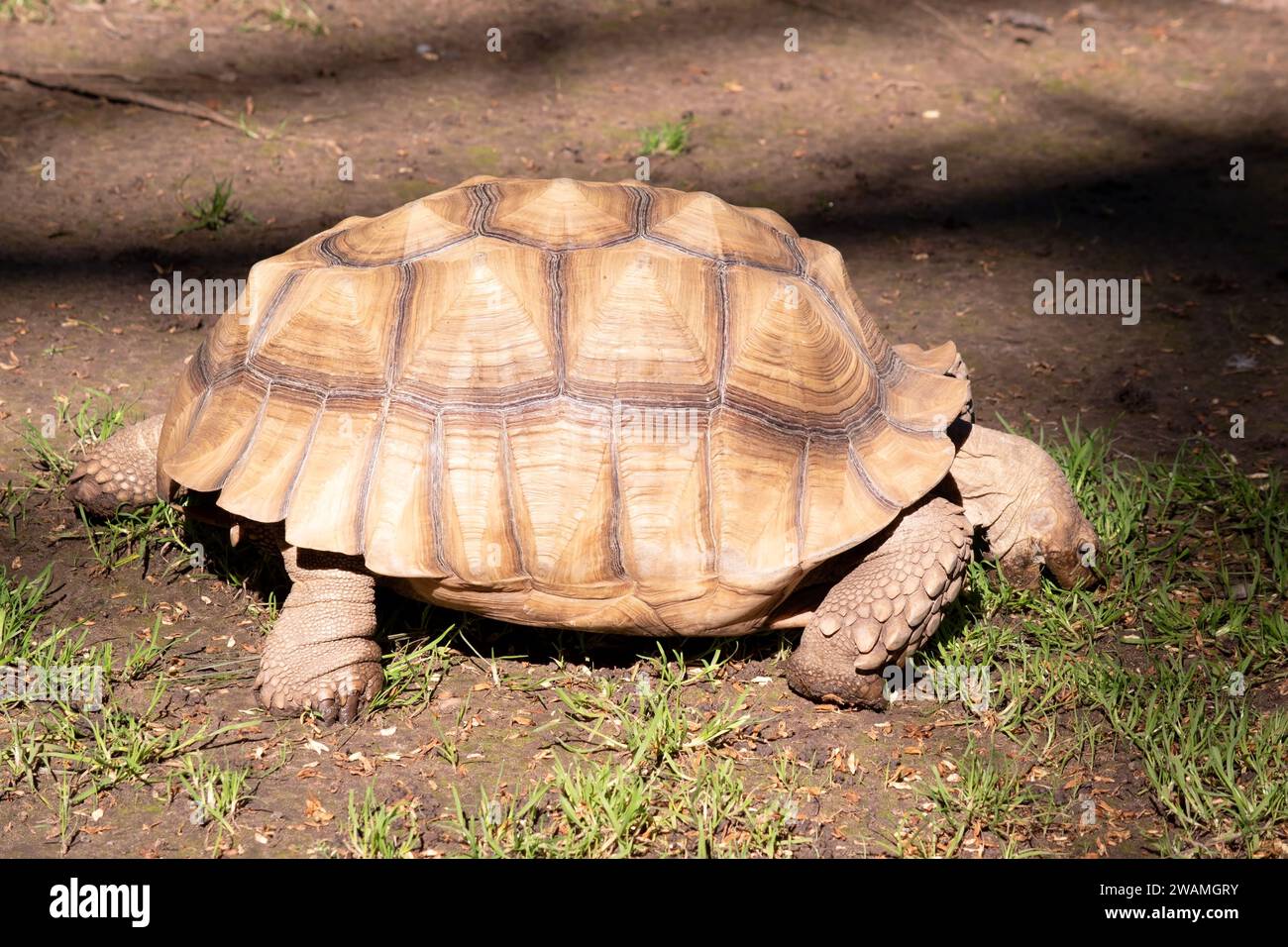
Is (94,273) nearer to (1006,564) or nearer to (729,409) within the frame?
(729,409)

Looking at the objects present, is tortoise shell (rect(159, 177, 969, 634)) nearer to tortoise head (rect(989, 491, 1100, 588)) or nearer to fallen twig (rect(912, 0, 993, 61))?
tortoise head (rect(989, 491, 1100, 588))

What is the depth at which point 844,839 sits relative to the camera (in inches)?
132

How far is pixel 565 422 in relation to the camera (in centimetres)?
345

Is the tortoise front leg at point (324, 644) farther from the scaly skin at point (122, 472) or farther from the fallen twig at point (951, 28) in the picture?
the fallen twig at point (951, 28)

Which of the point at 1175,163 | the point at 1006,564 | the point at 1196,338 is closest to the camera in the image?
the point at 1006,564

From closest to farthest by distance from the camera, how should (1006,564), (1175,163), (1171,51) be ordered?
(1006,564)
(1175,163)
(1171,51)

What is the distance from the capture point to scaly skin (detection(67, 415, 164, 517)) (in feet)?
13.5

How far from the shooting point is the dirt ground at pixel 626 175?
3.60 m

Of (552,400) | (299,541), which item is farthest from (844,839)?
(299,541)

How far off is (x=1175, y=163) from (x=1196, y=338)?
200cm

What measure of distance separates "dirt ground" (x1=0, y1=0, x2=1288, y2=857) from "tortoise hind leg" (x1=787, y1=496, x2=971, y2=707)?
14cm

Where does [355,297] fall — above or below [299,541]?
above

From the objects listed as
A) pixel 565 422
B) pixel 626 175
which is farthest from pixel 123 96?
pixel 565 422

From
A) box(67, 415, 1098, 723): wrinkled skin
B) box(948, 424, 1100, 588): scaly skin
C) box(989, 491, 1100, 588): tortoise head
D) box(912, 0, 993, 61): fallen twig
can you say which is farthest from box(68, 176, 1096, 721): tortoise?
box(912, 0, 993, 61): fallen twig
